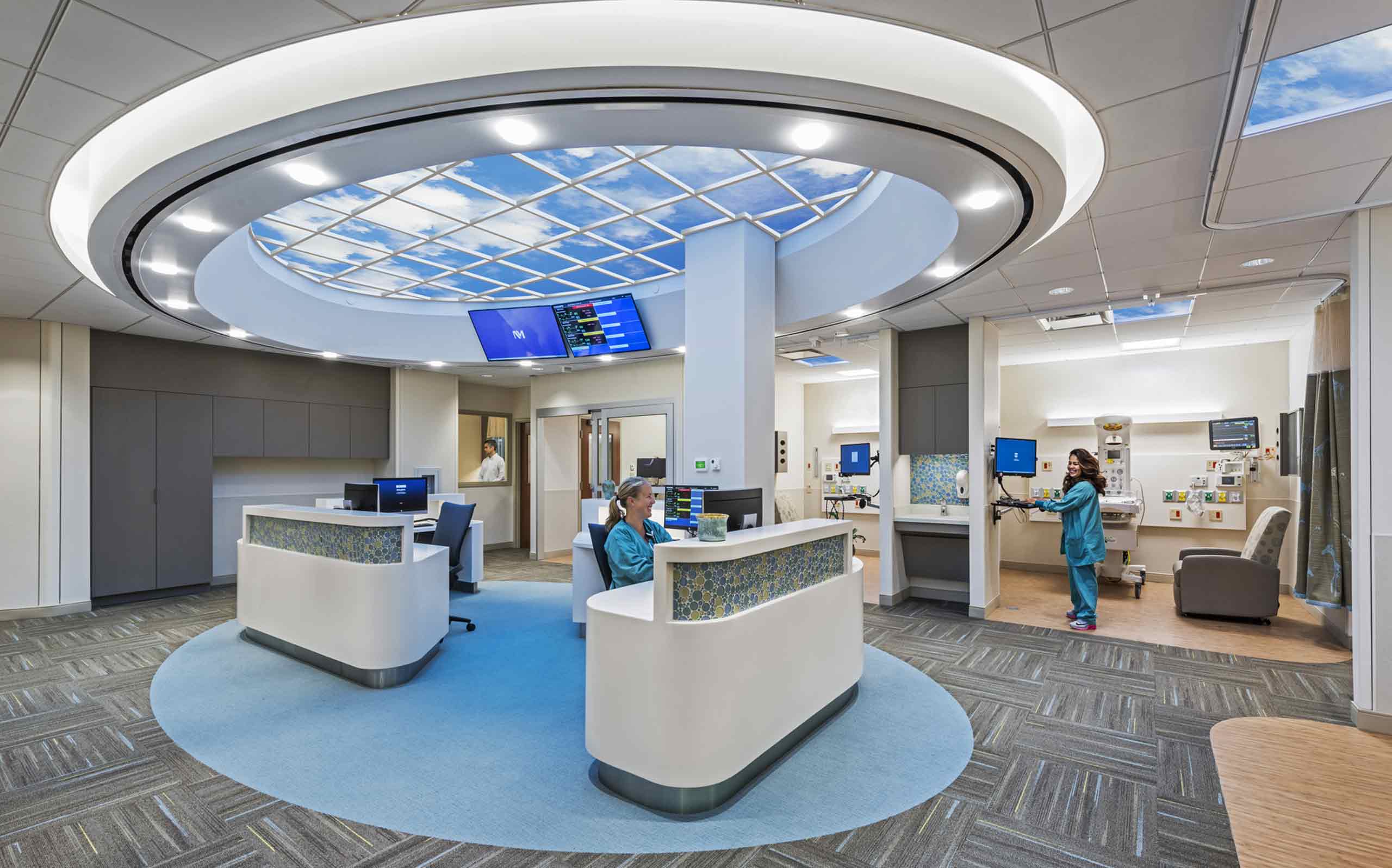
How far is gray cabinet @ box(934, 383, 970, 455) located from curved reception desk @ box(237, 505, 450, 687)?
196 inches

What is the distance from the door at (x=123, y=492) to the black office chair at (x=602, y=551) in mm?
5859

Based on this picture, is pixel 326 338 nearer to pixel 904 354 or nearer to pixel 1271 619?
pixel 904 354

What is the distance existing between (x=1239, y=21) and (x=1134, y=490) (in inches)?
295

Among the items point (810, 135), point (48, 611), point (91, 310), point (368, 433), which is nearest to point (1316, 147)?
point (810, 135)

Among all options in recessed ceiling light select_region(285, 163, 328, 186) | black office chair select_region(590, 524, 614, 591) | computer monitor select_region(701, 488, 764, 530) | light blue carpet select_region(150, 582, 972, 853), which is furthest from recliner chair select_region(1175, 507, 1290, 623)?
recessed ceiling light select_region(285, 163, 328, 186)

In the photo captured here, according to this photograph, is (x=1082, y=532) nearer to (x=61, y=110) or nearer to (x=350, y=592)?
(x=350, y=592)

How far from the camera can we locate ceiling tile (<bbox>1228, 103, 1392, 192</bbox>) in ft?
9.06

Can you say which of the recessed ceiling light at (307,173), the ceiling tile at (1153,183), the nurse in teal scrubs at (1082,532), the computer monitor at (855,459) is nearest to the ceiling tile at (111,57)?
the recessed ceiling light at (307,173)

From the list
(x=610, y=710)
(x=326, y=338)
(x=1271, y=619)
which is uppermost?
(x=326, y=338)

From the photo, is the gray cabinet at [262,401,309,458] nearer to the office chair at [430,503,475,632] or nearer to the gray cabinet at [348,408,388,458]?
the gray cabinet at [348,408,388,458]

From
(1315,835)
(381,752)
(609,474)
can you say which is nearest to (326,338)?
(609,474)

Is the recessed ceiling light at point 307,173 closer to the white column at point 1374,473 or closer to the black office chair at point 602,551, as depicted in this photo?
the black office chair at point 602,551

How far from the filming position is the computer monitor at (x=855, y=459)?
766cm

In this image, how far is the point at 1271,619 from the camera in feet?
20.7
